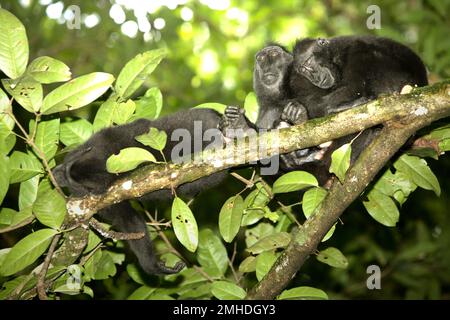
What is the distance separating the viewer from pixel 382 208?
3.44 meters

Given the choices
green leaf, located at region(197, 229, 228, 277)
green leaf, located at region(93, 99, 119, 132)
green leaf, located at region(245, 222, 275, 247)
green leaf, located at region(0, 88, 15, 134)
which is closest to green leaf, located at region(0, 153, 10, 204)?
green leaf, located at region(0, 88, 15, 134)

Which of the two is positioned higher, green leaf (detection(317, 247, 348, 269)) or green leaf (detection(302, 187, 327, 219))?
green leaf (detection(302, 187, 327, 219))

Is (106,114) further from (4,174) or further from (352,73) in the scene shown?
(352,73)

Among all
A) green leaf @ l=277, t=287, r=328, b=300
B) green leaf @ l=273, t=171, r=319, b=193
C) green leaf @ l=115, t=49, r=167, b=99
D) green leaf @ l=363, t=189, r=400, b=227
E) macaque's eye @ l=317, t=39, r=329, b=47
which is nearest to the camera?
green leaf @ l=273, t=171, r=319, b=193

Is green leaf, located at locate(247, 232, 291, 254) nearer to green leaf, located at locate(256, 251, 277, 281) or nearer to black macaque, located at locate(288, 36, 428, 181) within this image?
green leaf, located at locate(256, 251, 277, 281)

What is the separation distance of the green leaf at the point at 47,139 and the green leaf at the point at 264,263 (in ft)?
4.77

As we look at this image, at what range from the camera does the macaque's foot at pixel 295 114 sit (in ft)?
12.4

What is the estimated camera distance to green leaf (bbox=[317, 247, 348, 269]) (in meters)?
3.37

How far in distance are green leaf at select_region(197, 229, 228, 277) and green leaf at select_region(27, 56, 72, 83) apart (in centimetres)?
166

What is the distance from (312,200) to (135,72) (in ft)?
4.43

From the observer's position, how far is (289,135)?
296 cm

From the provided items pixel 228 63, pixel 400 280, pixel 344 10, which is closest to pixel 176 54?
pixel 228 63

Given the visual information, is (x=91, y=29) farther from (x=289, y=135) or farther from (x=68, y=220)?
(x=289, y=135)

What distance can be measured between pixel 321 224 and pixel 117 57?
16.1 ft
